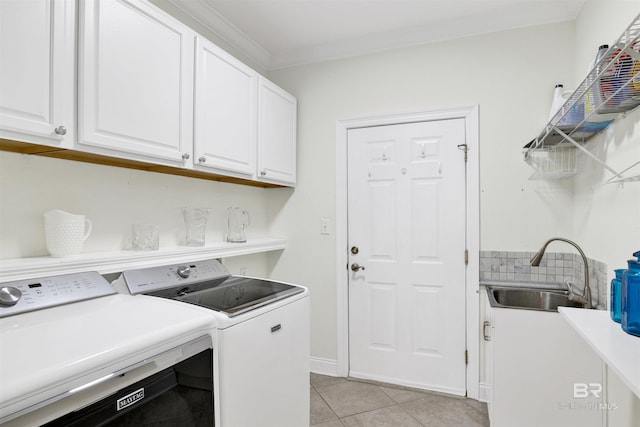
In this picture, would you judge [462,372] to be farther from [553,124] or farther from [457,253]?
[553,124]

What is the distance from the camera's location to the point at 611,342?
1.00 metres

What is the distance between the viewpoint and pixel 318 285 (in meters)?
Answer: 2.83

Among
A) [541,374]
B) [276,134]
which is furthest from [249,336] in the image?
[276,134]

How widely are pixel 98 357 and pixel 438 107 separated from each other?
243 cm

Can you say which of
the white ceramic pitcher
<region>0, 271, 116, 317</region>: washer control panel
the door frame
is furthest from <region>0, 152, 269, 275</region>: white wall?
the door frame

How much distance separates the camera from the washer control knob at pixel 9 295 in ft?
3.67

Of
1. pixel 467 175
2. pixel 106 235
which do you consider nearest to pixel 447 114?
pixel 467 175

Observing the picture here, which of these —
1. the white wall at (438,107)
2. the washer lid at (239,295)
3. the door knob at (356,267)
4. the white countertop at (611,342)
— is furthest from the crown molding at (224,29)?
the white countertop at (611,342)

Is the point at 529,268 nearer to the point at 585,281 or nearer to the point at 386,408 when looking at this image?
the point at 585,281

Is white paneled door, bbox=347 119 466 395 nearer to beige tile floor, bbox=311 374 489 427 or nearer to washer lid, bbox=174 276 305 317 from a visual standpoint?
beige tile floor, bbox=311 374 489 427

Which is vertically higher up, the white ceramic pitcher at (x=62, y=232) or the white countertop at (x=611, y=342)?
the white ceramic pitcher at (x=62, y=232)

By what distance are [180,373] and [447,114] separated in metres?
2.27

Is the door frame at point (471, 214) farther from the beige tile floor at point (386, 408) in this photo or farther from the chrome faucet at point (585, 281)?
the chrome faucet at point (585, 281)

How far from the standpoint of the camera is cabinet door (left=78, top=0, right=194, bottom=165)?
1.32m
